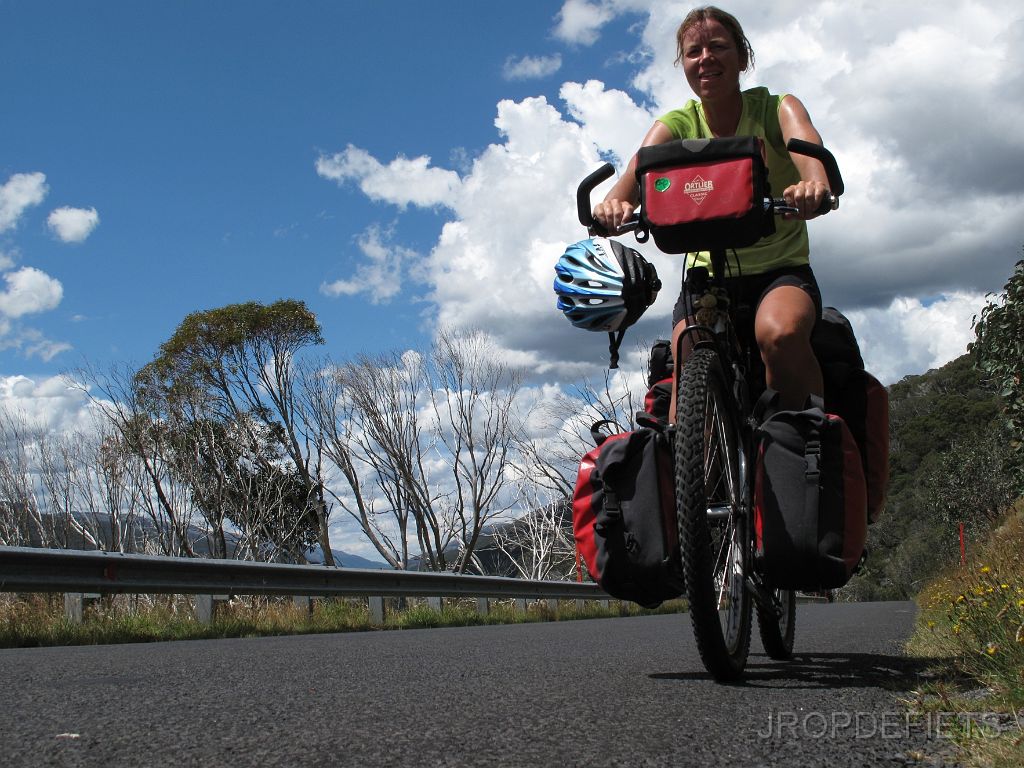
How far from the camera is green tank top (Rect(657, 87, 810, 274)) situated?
3.57 meters

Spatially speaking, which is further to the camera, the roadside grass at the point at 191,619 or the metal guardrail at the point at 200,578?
the roadside grass at the point at 191,619

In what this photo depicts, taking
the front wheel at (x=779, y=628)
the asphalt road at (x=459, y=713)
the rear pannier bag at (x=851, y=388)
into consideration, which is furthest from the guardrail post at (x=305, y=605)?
the rear pannier bag at (x=851, y=388)

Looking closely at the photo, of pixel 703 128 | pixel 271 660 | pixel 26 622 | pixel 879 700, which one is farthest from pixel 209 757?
pixel 26 622

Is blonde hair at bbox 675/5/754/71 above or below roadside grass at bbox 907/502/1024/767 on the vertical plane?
above

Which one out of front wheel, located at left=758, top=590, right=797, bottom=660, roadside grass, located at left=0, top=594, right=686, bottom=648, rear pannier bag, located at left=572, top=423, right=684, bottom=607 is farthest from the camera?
roadside grass, located at left=0, top=594, right=686, bottom=648

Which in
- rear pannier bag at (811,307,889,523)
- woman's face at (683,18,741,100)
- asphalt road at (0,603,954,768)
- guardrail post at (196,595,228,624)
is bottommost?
guardrail post at (196,595,228,624)

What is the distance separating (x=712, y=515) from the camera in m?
3.17

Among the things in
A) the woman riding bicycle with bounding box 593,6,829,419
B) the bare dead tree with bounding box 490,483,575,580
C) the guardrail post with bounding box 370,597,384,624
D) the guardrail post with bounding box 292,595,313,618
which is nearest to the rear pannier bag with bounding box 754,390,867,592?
the woman riding bicycle with bounding box 593,6,829,419

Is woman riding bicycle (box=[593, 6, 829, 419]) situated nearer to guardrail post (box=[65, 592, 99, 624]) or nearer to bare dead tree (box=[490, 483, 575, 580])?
guardrail post (box=[65, 592, 99, 624])

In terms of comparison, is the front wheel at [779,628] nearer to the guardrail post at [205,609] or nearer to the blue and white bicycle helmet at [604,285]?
the blue and white bicycle helmet at [604,285]

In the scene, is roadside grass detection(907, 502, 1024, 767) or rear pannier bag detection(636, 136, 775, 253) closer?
roadside grass detection(907, 502, 1024, 767)

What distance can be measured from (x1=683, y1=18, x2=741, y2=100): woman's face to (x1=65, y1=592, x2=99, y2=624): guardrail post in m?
5.64

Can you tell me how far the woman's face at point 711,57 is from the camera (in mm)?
3586

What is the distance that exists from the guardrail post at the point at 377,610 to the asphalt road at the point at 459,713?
218 inches
